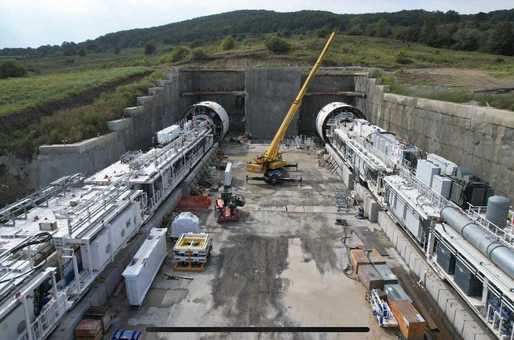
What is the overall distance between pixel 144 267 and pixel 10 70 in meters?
39.0

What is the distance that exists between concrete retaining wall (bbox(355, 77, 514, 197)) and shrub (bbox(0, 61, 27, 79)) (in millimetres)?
38670

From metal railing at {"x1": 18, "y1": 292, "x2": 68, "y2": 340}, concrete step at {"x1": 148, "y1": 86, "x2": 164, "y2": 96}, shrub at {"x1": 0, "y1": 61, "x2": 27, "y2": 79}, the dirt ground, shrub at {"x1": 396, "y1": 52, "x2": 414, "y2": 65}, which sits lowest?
metal railing at {"x1": 18, "y1": 292, "x2": 68, "y2": 340}

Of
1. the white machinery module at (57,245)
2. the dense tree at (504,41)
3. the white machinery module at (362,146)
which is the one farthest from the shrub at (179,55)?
the dense tree at (504,41)

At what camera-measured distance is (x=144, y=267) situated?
13.2 meters

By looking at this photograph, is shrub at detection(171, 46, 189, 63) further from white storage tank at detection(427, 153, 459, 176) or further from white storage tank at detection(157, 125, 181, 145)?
white storage tank at detection(427, 153, 459, 176)

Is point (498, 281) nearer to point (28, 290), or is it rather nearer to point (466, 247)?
point (466, 247)

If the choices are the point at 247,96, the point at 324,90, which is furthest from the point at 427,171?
the point at 324,90

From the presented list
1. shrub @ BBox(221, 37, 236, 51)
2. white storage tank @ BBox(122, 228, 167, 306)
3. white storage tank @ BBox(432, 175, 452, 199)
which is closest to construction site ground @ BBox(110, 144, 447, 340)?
white storage tank @ BBox(122, 228, 167, 306)

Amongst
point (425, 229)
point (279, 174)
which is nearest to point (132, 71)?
point (279, 174)

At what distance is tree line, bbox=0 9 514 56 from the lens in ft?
247

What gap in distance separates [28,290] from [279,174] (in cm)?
1788

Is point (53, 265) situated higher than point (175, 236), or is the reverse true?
point (53, 265)

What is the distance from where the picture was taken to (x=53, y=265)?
10.6 m

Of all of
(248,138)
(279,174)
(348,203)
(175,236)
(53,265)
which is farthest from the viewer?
(248,138)
